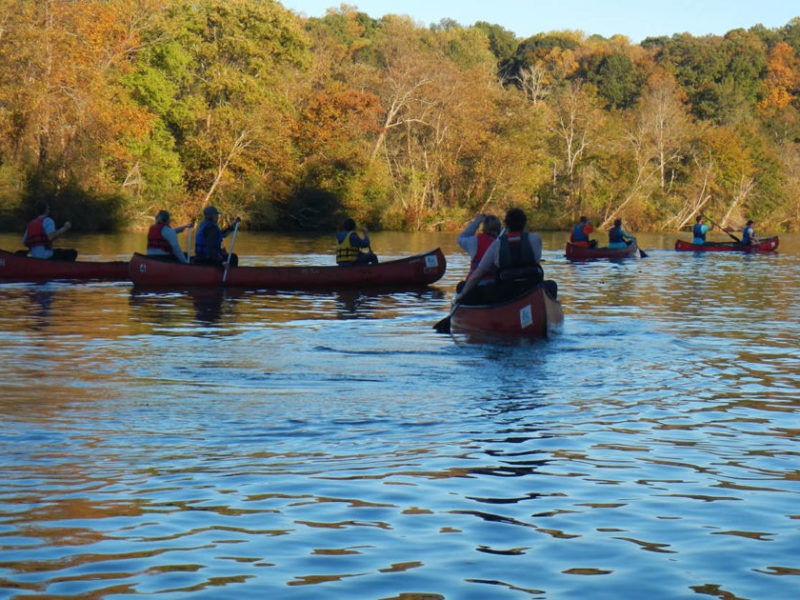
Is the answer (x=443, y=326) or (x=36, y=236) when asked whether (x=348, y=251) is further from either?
(x=443, y=326)

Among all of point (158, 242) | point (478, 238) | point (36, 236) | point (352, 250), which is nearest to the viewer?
point (478, 238)

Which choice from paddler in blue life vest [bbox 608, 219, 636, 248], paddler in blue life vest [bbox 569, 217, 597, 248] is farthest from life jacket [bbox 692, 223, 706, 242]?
paddler in blue life vest [bbox 569, 217, 597, 248]

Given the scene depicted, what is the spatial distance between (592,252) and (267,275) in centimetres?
1471

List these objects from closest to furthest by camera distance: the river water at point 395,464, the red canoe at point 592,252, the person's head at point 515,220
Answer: the river water at point 395,464 < the person's head at point 515,220 < the red canoe at point 592,252

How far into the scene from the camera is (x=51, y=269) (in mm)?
22969

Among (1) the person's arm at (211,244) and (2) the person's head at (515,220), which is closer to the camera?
(2) the person's head at (515,220)

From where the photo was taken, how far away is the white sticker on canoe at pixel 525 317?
13477 millimetres

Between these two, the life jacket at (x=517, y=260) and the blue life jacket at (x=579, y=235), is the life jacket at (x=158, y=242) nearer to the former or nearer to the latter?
the life jacket at (x=517, y=260)

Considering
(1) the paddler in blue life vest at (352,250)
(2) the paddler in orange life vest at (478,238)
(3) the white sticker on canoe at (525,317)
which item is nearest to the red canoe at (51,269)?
(1) the paddler in blue life vest at (352,250)

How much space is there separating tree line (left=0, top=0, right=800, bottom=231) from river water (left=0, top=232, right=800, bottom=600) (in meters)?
35.4

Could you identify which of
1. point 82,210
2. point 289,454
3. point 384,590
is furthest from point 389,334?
point 82,210

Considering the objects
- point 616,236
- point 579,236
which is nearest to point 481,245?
point 579,236

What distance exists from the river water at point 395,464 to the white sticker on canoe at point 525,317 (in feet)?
0.90

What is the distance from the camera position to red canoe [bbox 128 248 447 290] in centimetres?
2150
